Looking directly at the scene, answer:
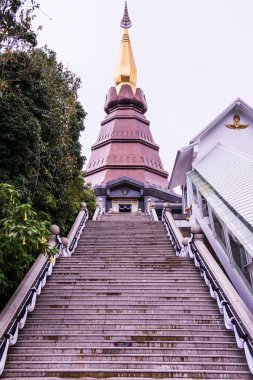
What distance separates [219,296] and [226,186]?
4.14 m

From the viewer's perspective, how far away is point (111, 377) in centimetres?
585

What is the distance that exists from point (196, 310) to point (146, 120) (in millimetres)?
29557

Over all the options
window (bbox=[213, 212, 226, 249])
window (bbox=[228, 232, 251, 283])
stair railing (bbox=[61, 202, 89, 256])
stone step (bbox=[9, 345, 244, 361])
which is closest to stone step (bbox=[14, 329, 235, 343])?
stone step (bbox=[9, 345, 244, 361])

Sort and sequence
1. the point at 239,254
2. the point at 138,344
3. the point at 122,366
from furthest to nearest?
the point at 239,254
the point at 138,344
the point at 122,366

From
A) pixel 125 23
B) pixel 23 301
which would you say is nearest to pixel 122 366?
pixel 23 301

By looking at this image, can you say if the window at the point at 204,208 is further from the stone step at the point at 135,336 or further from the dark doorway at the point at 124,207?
the dark doorway at the point at 124,207

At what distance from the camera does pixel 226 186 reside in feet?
35.5

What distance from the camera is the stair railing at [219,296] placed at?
625cm

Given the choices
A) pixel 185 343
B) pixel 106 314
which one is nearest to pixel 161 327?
pixel 185 343

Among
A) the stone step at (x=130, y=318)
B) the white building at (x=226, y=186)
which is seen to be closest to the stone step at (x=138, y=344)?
the stone step at (x=130, y=318)

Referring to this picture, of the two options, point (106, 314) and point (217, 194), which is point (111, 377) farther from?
point (217, 194)

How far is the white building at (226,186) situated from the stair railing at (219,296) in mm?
933

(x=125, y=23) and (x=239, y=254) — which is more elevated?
(x=125, y=23)

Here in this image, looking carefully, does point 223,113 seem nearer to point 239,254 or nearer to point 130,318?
point 239,254
